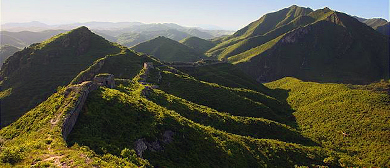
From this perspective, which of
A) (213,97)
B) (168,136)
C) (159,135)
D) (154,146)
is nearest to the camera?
(154,146)

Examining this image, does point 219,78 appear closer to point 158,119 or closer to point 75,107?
point 158,119

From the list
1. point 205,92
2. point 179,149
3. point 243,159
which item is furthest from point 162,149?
point 205,92

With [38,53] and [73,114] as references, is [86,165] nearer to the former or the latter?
[73,114]

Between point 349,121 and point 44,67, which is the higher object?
point 44,67

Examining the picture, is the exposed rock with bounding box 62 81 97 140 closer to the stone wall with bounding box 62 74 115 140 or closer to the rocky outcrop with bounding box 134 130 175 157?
the stone wall with bounding box 62 74 115 140

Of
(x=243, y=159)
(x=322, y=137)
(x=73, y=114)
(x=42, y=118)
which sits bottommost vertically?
(x=322, y=137)

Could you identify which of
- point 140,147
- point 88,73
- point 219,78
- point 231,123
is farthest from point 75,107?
point 219,78

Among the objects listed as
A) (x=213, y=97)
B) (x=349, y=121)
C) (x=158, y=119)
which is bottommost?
(x=349, y=121)
